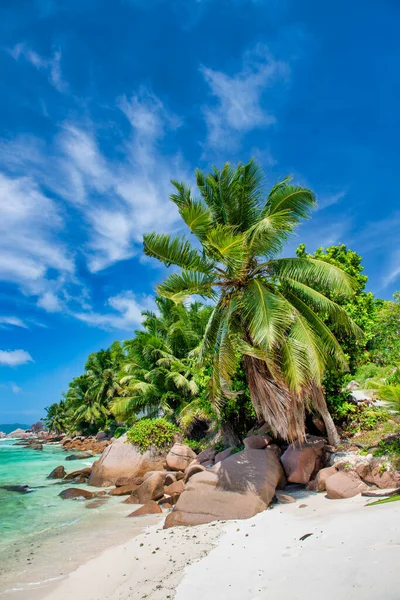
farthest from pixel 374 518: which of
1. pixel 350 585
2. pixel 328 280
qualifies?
pixel 328 280

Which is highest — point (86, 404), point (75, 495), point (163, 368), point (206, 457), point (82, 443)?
point (86, 404)

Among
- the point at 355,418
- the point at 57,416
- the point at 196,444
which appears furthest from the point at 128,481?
the point at 57,416

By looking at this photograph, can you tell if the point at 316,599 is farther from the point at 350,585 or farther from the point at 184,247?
the point at 184,247

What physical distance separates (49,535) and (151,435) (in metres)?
8.87

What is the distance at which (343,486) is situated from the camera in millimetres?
8039

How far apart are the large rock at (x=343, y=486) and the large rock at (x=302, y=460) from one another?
4.29 feet

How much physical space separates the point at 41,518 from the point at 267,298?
9.69 meters

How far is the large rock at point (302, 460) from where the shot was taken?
31.7 feet

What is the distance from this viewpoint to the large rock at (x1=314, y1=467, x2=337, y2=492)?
883 centimetres

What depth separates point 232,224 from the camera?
1088 centimetres

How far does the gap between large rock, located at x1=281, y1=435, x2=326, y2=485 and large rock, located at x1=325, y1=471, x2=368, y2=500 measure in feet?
4.29

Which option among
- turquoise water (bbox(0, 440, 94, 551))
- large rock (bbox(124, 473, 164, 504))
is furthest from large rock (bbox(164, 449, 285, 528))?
turquoise water (bbox(0, 440, 94, 551))

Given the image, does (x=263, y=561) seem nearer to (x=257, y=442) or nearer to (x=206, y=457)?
(x=257, y=442)

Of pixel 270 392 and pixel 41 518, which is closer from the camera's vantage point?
pixel 270 392
